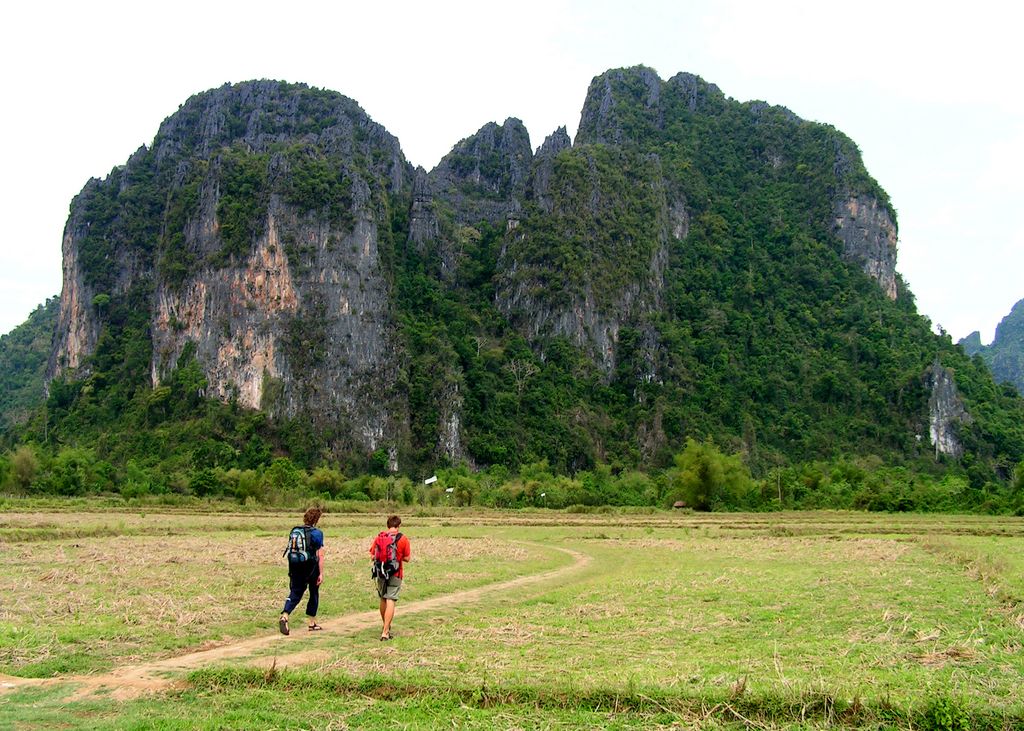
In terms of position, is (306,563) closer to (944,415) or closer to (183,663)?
(183,663)

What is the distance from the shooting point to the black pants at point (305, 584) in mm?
10836

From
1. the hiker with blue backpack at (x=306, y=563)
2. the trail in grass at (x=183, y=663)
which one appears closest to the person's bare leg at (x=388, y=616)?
the trail in grass at (x=183, y=663)

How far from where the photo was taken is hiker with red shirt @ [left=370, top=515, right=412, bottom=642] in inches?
404

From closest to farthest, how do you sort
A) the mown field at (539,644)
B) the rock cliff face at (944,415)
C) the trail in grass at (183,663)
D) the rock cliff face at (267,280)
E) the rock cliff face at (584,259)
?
1. the mown field at (539,644)
2. the trail in grass at (183,663)
3. the rock cliff face at (267,280)
4. the rock cliff face at (944,415)
5. the rock cliff face at (584,259)

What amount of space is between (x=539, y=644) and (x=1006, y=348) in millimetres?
200628

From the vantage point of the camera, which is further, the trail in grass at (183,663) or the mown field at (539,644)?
the trail in grass at (183,663)

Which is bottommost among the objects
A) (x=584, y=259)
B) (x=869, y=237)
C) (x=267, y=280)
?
(x=267, y=280)

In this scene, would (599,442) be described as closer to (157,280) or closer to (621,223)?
(621,223)

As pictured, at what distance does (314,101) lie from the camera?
109 m

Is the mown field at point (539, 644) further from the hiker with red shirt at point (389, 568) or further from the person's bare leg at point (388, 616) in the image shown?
the hiker with red shirt at point (389, 568)

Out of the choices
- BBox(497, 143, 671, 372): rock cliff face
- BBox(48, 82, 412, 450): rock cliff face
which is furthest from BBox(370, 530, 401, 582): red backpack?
BBox(497, 143, 671, 372): rock cliff face

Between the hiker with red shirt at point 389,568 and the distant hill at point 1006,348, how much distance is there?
556ft

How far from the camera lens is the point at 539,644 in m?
9.22

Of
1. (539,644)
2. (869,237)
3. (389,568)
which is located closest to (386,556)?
(389,568)
